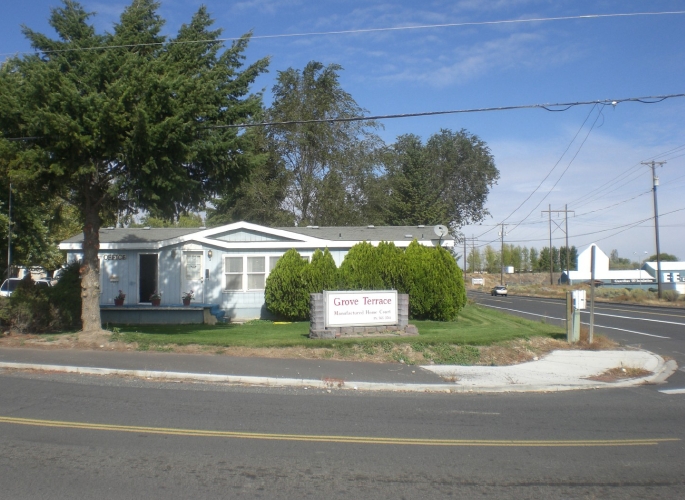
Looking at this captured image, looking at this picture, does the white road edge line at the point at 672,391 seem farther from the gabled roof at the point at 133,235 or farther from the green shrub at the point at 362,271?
the gabled roof at the point at 133,235

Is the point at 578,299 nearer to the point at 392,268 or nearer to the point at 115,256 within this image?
the point at 392,268

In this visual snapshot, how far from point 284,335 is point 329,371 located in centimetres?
397

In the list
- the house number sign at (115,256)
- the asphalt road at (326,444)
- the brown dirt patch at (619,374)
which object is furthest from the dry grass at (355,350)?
the house number sign at (115,256)

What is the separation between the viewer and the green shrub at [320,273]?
20.9 metres

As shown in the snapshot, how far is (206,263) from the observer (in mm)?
22234

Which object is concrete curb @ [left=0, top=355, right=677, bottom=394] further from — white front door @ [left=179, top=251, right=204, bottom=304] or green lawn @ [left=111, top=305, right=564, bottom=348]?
white front door @ [left=179, top=251, right=204, bottom=304]

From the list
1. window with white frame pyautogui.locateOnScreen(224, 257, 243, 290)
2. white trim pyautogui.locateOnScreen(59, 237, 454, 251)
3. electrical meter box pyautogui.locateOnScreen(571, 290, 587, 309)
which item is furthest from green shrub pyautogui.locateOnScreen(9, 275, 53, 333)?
electrical meter box pyautogui.locateOnScreen(571, 290, 587, 309)

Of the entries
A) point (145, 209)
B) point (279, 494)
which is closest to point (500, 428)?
point (279, 494)

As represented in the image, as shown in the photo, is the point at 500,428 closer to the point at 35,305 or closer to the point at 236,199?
the point at 35,305

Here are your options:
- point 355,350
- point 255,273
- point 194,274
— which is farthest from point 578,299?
point 194,274

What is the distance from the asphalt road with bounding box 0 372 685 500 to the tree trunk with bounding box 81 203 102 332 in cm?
504

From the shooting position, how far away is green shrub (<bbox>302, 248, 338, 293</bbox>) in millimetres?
20938

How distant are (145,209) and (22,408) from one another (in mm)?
8299

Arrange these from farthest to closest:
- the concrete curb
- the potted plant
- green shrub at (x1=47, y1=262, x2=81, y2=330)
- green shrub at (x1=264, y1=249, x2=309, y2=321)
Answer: the potted plant, green shrub at (x1=264, y1=249, x2=309, y2=321), green shrub at (x1=47, y1=262, x2=81, y2=330), the concrete curb
